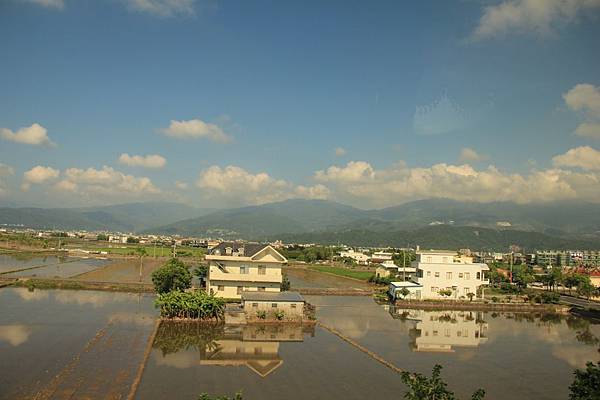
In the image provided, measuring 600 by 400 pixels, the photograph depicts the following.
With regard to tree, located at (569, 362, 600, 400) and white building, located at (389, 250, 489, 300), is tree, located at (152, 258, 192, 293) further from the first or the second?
tree, located at (569, 362, 600, 400)

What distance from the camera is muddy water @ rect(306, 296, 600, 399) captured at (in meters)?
16.9

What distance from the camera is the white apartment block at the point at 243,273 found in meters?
29.1

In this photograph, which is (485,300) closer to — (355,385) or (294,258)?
(355,385)

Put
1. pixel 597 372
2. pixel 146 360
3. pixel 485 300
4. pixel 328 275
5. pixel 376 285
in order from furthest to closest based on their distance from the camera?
pixel 328 275 → pixel 376 285 → pixel 485 300 → pixel 146 360 → pixel 597 372

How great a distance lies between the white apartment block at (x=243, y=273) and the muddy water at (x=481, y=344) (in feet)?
13.0

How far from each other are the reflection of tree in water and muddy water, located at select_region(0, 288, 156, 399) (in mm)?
661

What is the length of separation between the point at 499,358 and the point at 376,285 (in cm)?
2645

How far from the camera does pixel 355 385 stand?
1550cm

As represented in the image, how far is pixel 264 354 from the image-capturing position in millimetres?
18875

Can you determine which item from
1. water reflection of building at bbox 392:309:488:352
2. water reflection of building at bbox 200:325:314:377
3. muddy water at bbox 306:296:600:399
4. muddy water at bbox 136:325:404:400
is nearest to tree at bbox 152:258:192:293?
muddy water at bbox 136:325:404:400

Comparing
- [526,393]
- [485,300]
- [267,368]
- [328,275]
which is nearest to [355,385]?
[267,368]

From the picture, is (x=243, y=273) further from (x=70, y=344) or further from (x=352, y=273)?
(x=352, y=273)

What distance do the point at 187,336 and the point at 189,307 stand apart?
9.70 ft

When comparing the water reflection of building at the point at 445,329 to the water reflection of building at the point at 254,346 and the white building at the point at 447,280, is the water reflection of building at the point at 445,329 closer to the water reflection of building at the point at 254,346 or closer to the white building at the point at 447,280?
the white building at the point at 447,280
